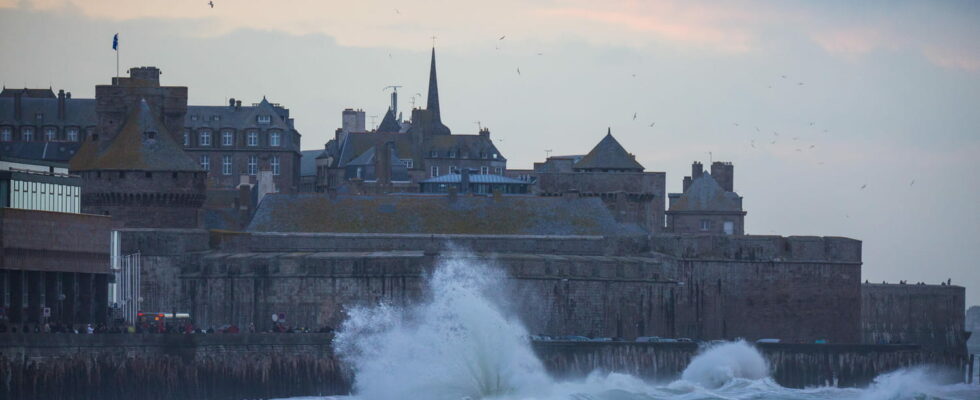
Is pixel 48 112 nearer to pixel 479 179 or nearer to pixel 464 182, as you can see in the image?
pixel 479 179

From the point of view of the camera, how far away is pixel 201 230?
96.8 meters

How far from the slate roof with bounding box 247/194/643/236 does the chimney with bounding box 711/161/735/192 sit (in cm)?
3440

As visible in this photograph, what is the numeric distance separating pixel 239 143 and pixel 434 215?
31695 millimetres

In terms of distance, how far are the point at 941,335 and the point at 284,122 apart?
115 ft

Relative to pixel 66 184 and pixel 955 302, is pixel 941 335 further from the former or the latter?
pixel 66 184

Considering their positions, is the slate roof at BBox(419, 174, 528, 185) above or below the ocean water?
above

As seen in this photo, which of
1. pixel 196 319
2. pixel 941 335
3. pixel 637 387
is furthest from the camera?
pixel 941 335

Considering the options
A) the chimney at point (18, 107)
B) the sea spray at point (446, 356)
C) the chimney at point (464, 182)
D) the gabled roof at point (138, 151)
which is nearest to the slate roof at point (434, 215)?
the gabled roof at point (138, 151)

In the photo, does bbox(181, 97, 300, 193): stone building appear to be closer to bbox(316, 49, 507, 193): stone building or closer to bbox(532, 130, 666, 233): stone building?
bbox(316, 49, 507, 193): stone building

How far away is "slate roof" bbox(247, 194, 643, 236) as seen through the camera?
99.4 meters

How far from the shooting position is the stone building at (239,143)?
12912 centimetres

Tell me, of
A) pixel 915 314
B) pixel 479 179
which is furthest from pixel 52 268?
pixel 915 314

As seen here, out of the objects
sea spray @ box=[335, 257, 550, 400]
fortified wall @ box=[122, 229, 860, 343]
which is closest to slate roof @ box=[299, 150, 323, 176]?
fortified wall @ box=[122, 229, 860, 343]

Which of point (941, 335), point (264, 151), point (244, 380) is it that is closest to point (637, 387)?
point (244, 380)
